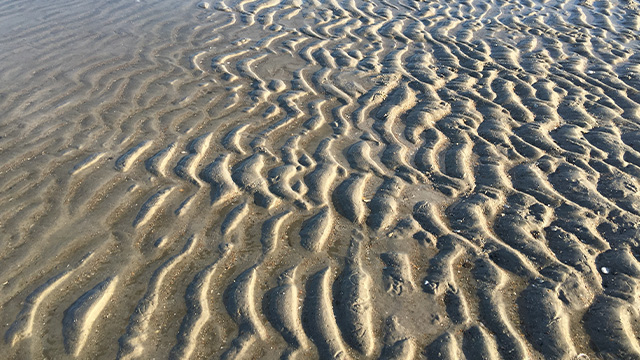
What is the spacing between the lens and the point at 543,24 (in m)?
8.30

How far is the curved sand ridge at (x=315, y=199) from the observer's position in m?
2.79

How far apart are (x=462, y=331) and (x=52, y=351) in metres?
2.35

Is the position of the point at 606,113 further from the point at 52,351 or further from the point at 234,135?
the point at 52,351

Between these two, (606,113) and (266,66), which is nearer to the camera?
(606,113)

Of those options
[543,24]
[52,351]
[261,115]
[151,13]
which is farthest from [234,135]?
[543,24]

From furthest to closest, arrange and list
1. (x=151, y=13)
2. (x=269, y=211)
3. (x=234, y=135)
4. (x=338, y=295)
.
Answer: (x=151, y=13) → (x=234, y=135) → (x=269, y=211) → (x=338, y=295)

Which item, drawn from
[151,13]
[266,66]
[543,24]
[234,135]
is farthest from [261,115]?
[543,24]

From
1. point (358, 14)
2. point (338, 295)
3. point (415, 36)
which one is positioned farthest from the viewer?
point (358, 14)

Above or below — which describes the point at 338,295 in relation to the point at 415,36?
above

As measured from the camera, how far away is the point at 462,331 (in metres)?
2.78

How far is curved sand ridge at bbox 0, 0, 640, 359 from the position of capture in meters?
2.79

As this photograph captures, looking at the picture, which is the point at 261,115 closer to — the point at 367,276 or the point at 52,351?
the point at 367,276

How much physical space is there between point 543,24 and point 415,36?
248 cm

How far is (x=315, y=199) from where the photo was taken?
385cm
